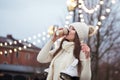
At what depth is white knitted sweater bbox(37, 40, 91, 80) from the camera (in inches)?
158

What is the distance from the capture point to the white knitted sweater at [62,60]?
403cm

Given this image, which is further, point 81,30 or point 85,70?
point 81,30

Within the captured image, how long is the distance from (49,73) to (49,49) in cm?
27

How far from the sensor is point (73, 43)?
4.23 meters

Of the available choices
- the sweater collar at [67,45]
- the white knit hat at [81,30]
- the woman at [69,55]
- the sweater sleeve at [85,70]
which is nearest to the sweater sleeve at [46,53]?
the woman at [69,55]

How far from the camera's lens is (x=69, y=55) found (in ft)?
13.8

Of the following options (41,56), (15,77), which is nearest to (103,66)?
(15,77)

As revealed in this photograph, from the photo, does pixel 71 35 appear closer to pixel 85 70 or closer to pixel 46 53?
pixel 46 53

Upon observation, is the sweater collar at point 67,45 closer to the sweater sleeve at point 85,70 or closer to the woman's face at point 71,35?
the woman's face at point 71,35

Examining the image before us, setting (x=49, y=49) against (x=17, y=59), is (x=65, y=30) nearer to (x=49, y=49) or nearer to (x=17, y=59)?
(x=49, y=49)

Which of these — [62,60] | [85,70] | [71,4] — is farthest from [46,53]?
[71,4]

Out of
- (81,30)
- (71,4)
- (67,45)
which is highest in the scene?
(81,30)

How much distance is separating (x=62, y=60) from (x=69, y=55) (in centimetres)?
8

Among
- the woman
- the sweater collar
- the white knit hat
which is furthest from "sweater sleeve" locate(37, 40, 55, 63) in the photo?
the white knit hat
